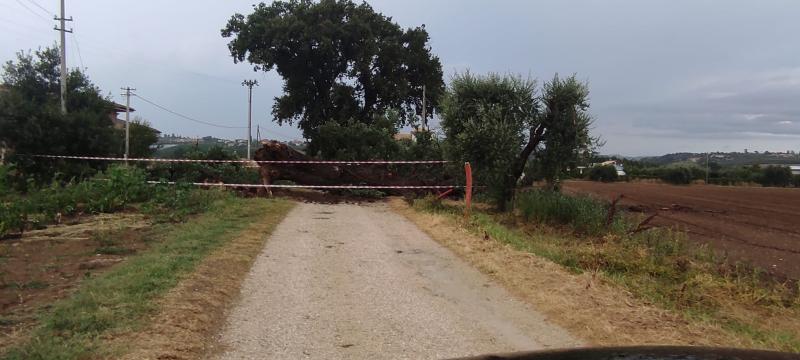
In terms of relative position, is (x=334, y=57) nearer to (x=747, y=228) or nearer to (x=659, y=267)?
(x=747, y=228)

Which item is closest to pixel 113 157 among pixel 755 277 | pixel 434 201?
pixel 434 201

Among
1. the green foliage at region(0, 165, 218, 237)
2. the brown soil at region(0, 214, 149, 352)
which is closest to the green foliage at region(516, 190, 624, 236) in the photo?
the green foliage at region(0, 165, 218, 237)

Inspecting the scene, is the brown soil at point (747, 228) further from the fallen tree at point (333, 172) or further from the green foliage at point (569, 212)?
the fallen tree at point (333, 172)

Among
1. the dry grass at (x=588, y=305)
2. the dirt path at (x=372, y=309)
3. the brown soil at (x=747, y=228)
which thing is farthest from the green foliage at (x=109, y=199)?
the brown soil at (x=747, y=228)

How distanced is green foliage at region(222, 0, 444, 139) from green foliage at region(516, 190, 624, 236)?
2381cm

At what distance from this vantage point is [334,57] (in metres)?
38.2

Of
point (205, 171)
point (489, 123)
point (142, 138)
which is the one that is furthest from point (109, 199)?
point (142, 138)

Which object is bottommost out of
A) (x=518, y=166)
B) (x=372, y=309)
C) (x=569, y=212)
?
(x=372, y=309)

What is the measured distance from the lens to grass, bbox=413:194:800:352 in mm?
5930

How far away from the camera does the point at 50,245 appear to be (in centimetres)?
914

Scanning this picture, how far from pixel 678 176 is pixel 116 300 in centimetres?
4862

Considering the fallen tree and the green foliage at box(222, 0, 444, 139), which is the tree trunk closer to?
the fallen tree

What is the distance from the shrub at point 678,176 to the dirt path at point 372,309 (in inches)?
1684

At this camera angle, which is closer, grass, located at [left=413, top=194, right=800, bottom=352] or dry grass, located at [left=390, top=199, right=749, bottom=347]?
dry grass, located at [left=390, top=199, right=749, bottom=347]
